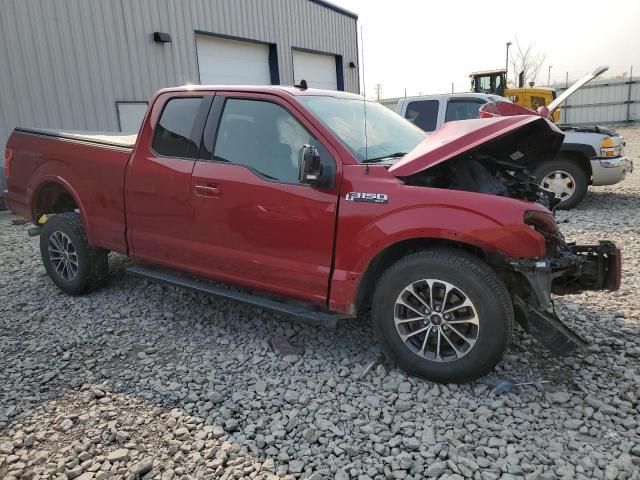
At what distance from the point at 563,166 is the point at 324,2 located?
11777 millimetres

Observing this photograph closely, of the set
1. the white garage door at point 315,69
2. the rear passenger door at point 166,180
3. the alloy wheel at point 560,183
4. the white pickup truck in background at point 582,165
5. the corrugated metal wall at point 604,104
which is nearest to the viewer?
the rear passenger door at point 166,180

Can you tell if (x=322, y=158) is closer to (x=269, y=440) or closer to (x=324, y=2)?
(x=269, y=440)

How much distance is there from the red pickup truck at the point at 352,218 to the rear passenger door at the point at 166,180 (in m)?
0.01

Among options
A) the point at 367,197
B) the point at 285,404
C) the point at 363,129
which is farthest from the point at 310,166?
the point at 285,404

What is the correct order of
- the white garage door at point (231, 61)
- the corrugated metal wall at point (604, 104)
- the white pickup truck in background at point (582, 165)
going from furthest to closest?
the corrugated metal wall at point (604, 104), the white garage door at point (231, 61), the white pickup truck in background at point (582, 165)

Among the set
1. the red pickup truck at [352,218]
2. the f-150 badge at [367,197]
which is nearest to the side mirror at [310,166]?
the red pickup truck at [352,218]

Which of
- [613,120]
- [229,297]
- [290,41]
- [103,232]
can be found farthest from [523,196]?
[613,120]

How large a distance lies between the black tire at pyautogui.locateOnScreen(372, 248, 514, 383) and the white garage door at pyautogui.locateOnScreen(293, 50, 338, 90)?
13.3 metres

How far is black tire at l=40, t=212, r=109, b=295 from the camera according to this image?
460 centimetres

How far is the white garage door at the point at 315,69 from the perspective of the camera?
51.9 feet

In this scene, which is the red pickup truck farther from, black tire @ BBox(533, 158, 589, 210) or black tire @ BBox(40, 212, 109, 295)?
black tire @ BBox(533, 158, 589, 210)

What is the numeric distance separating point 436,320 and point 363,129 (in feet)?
4.94

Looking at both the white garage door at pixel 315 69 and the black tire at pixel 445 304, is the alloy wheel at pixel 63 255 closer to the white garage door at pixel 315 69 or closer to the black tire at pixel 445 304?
the black tire at pixel 445 304

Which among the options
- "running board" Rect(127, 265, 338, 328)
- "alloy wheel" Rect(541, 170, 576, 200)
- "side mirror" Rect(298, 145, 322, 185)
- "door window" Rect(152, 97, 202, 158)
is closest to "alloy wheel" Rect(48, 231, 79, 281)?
"running board" Rect(127, 265, 338, 328)
